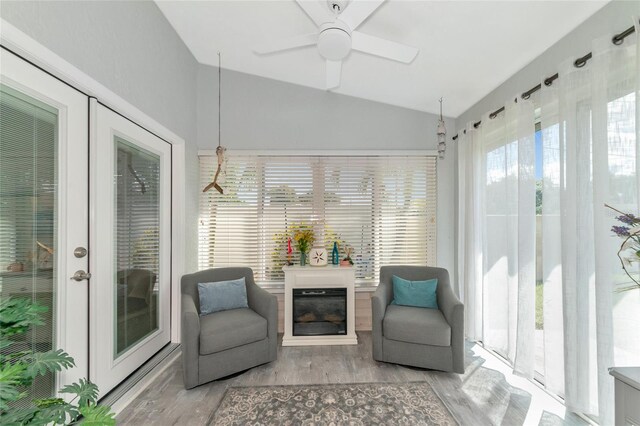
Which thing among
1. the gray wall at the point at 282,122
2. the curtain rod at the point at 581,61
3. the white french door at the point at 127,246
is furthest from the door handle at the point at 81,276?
the curtain rod at the point at 581,61

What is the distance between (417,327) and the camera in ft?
8.96

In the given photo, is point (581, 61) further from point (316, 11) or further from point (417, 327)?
point (417, 327)

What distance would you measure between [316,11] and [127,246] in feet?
7.41

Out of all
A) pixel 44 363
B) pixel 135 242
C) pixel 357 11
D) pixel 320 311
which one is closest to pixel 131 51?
pixel 135 242

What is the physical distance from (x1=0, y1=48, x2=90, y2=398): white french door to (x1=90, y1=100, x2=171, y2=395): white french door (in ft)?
0.37

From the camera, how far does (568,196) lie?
2061mm

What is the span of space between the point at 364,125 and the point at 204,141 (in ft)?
6.61

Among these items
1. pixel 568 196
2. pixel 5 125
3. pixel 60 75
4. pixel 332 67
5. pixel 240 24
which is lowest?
pixel 568 196

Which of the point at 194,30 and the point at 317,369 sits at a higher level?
the point at 194,30

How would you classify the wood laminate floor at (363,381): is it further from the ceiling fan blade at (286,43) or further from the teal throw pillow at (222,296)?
the ceiling fan blade at (286,43)

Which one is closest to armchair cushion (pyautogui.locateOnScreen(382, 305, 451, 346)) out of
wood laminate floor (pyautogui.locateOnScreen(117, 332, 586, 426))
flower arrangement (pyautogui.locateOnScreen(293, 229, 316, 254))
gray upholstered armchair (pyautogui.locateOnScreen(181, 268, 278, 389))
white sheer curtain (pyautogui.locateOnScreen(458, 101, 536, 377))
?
wood laminate floor (pyautogui.locateOnScreen(117, 332, 586, 426))

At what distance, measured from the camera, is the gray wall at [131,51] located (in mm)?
1621

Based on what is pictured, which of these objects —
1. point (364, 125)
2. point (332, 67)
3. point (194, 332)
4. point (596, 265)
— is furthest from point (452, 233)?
point (194, 332)

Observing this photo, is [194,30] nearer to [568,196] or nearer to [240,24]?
[240,24]
